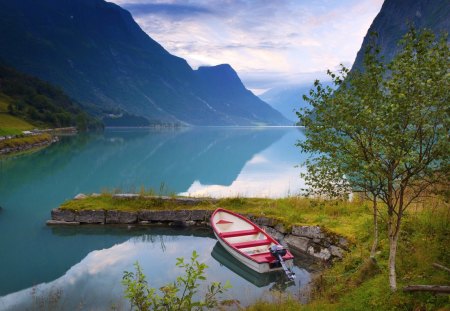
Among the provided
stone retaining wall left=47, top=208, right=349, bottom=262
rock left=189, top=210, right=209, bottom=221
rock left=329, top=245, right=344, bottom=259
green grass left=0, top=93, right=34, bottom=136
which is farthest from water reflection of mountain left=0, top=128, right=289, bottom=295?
green grass left=0, top=93, right=34, bottom=136

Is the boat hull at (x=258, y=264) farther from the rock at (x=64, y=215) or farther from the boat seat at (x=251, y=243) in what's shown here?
the rock at (x=64, y=215)

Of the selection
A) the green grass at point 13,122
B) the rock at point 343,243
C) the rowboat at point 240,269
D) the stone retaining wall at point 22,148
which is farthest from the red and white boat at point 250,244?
the green grass at point 13,122

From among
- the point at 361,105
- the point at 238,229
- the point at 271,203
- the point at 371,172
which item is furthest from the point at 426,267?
the point at 271,203

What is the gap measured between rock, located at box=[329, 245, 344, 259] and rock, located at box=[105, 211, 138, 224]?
11877mm

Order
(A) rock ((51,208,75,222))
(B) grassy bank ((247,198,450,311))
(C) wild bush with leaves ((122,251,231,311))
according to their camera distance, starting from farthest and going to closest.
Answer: (A) rock ((51,208,75,222)) < (B) grassy bank ((247,198,450,311)) < (C) wild bush with leaves ((122,251,231,311))

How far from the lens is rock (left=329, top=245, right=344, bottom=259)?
15.1 meters

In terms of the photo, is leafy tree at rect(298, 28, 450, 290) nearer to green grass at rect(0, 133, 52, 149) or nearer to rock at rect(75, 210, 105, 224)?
rock at rect(75, 210, 105, 224)

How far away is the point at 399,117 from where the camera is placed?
26.9ft

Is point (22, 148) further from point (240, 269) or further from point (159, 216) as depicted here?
point (240, 269)

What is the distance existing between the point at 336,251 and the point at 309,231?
2.17m

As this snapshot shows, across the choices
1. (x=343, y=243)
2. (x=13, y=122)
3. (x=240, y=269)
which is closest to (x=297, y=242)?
(x=343, y=243)

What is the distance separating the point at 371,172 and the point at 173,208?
15722 millimetres

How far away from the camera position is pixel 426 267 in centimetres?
1003

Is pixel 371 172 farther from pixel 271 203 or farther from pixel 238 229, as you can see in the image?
pixel 271 203
